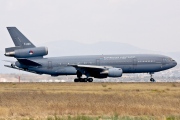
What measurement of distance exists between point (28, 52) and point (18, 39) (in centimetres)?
248

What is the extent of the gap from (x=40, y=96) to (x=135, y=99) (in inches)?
338

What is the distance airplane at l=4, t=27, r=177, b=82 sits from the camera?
79500 millimetres

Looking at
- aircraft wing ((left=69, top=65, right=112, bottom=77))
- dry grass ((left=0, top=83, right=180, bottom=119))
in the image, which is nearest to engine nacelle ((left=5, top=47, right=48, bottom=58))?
aircraft wing ((left=69, top=65, right=112, bottom=77))

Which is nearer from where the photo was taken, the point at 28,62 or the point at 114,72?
the point at 114,72

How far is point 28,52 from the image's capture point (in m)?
81.8

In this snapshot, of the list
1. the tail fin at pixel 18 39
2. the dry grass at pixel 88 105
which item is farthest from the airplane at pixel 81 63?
the dry grass at pixel 88 105

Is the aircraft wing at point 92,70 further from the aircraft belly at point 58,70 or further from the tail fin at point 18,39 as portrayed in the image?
the tail fin at point 18,39

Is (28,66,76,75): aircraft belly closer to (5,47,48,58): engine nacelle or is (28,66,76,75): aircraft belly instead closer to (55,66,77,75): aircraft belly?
(55,66,77,75): aircraft belly

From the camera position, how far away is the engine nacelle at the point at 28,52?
8094 cm

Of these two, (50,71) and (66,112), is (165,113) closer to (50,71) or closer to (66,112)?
(66,112)

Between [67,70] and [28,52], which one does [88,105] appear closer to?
[67,70]

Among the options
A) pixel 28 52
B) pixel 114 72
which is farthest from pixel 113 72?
pixel 28 52

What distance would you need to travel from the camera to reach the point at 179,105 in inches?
1586

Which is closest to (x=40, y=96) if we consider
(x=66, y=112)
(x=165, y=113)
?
(x=66, y=112)
